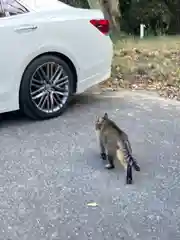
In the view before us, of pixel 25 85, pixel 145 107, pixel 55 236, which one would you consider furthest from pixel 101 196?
pixel 145 107

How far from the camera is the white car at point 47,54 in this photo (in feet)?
21.0

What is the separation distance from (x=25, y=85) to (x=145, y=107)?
6.08 ft

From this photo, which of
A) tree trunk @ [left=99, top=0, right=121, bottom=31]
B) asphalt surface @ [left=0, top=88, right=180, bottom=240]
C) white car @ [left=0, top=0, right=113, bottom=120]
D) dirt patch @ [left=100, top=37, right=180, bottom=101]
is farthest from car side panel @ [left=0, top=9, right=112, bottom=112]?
tree trunk @ [left=99, top=0, right=121, bottom=31]

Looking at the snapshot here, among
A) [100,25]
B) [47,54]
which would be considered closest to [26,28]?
[47,54]

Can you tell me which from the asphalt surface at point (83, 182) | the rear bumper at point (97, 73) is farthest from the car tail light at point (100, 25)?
the asphalt surface at point (83, 182)

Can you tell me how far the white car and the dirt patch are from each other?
1612mm

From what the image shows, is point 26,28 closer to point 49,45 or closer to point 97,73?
point 49,45

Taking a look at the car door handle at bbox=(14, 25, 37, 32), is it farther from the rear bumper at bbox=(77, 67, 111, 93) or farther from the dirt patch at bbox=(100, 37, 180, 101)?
the dirt patch at bbox=(100, 37, 180, 101)

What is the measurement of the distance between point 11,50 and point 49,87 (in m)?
0.76

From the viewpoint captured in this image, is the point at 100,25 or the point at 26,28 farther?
the point at 100,25

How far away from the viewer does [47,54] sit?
22.2ft

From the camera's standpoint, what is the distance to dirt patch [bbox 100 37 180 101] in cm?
889

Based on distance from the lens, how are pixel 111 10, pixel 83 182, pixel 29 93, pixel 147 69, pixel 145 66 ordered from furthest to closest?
1. pixel 111 10
2. pixel 145 66
3. pixel 147 69
4. pixel 29 93
5. pixel 83 182

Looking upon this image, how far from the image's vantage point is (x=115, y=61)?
10.1m
